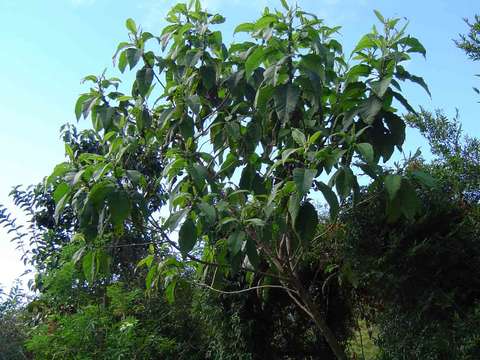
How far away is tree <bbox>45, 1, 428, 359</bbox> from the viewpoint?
3.52m

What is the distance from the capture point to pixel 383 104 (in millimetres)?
3766

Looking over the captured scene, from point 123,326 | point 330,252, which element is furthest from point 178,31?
point 123,326

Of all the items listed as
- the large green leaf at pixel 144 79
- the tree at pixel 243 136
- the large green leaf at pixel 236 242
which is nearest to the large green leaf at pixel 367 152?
the tree at pixel 243 136

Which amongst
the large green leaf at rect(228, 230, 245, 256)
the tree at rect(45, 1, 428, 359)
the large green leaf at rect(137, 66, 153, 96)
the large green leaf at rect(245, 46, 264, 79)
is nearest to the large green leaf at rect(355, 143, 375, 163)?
the tree at rect(45, 1, 428, 359)

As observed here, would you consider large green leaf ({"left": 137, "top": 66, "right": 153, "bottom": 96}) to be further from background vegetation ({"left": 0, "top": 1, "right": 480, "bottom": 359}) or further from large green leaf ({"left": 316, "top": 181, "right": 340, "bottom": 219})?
large green leaf ({"left": 316, "top": 181, "right": 340, "bottom": 219})

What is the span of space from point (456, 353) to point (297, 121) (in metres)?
1.92

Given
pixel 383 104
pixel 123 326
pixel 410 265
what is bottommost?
pixel 410 265

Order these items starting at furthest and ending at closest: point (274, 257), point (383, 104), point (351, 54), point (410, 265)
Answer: point (410, 265), point (274, 257), point (351, 54), point (383, 104)

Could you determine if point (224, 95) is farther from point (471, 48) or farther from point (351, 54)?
point (471, 48)

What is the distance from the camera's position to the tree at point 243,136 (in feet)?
11.6

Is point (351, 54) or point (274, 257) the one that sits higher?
point (351, 54)

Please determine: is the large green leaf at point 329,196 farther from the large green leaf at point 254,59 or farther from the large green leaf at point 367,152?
the large green leaf at point 254,59

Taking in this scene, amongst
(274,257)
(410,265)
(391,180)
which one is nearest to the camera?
(391,180)

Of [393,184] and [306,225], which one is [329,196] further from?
[393,184]
